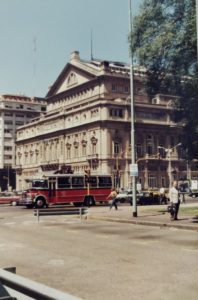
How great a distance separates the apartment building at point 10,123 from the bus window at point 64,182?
86.7 metres

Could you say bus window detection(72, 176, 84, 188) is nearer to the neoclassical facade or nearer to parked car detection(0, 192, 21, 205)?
parked car detection(0, 192, 21, 205)

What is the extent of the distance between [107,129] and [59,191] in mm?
44509

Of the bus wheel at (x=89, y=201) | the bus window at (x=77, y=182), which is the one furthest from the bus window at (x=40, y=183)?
the bus wheel at (x=89, y=201)

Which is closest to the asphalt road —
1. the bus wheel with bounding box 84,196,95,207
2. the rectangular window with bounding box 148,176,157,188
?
the bus wheel with bounding box 84,196,95,207

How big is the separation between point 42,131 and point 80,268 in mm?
98529

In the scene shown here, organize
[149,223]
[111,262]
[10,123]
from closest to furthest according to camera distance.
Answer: [111,262], [149,223], [10,123]

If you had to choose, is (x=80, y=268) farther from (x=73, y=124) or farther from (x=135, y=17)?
(x=73, y=124)

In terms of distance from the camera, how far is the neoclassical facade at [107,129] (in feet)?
275

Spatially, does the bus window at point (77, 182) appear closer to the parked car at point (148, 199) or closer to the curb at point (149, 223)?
the parked car at point (148, 199)

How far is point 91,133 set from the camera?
8656 centimetres

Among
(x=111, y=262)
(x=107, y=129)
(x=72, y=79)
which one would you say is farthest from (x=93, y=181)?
(x=72, y=79)

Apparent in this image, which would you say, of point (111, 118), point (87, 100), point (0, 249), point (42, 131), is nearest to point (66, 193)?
point (0, 249)

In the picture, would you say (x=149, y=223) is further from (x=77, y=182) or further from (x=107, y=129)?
(x=107, y=129)

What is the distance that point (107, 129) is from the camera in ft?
272
